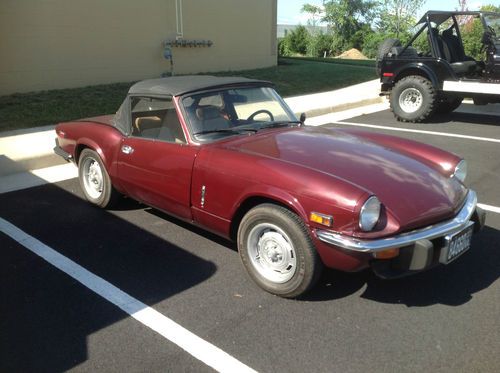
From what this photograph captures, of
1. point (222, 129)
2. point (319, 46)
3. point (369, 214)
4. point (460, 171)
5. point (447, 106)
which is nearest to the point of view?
point (369, 214)

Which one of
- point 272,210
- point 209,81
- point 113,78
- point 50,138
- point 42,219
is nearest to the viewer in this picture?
point 272,210

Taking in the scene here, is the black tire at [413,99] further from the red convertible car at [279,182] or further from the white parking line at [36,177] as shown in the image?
the white parking line at [36,177]

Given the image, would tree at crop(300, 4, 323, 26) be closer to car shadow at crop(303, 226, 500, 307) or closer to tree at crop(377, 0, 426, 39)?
tree at crop(377, 0, 426, 39)

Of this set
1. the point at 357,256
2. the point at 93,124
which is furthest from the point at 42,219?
the point at 357,256

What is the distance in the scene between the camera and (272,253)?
124 inches

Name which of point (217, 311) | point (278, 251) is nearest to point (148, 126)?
point (278, 251)

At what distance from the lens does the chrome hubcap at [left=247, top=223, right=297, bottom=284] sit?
3.07 m

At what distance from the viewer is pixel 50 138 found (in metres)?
7.10

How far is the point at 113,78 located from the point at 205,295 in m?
9.34

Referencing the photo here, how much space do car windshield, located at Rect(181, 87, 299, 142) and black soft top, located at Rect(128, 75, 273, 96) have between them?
0.06m

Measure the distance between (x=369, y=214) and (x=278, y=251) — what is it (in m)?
0.67

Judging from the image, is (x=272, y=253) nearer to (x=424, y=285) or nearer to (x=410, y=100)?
(x=424, y=285)

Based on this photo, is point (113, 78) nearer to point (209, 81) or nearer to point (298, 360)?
point (209, 81)

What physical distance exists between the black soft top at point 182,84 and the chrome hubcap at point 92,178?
866mm
